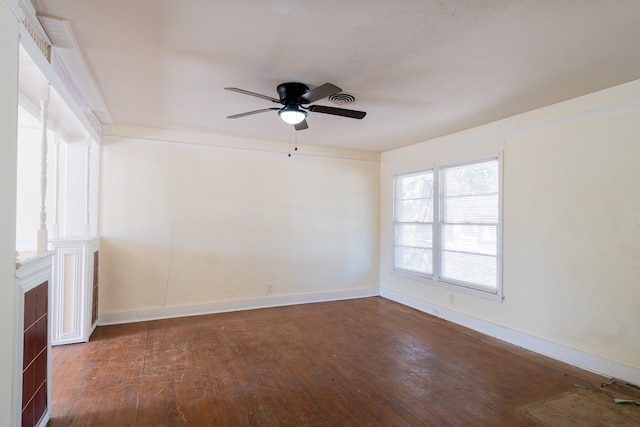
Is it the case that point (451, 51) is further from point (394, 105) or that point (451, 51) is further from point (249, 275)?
point (249, 275)

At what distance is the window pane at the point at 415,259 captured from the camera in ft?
16.0

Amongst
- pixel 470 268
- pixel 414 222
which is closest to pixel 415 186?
pixel 414 222

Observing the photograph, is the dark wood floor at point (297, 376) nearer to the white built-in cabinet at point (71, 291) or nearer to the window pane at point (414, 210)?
the white built-in cabinet at point (71, 291)

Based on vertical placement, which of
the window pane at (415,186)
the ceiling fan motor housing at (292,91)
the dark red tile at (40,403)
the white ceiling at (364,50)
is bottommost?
the dark red tile at (40,403)

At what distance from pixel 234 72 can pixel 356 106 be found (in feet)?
4.25

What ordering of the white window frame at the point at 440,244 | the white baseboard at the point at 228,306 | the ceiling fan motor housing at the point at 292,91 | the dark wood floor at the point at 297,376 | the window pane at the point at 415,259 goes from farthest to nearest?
the window pane at the point at 415,259 < the white baseboard at the point at 228,306 < the white window frame at the point at 440,244 < the ceiling fan motor housing at the point at 292,91 < the dark wood floor at the point at 297,376

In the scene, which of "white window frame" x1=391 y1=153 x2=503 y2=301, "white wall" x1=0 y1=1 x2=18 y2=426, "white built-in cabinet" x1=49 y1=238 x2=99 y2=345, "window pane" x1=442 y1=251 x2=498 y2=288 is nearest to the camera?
"white wall" x1=0 y1=1 x2=18 y2=426

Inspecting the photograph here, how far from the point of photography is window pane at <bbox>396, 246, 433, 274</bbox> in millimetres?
4879

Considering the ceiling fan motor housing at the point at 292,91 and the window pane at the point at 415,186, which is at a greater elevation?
the ceiling fan motor housing at the point at 292,91

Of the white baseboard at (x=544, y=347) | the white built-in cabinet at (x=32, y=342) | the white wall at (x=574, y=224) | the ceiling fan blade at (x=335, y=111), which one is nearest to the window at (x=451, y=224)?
the white wall at (x=574, y=224)

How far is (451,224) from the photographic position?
449 centimetres

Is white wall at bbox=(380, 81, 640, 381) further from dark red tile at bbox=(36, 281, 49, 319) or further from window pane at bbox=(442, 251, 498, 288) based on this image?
dark red tile at bbox=(36, 281, 49, 319)

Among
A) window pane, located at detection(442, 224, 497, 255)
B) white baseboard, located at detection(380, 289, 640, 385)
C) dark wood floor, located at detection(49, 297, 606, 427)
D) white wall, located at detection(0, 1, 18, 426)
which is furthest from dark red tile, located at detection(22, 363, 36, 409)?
window pane, located at detection(442, 224, 497, 255)

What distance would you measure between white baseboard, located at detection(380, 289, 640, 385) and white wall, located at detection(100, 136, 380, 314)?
62.1 inches
